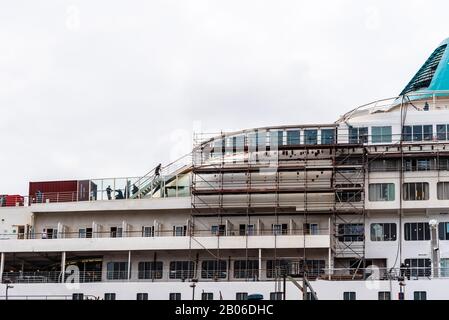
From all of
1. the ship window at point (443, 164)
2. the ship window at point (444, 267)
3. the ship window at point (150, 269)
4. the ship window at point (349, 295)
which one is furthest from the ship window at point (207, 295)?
the ship window at point (443, 164)

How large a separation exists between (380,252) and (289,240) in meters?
5.86

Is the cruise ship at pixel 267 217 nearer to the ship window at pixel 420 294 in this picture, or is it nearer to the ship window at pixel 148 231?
the ship window at pixel 148 231

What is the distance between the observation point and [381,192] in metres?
49.7

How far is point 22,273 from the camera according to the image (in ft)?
168

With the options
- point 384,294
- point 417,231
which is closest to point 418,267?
point 417,231

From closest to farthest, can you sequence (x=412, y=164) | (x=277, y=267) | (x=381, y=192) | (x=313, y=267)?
1. (x=277, y=267)
2. (x=313, y=267)
3. (x=412, y=164)
4. (x=381, y=192)

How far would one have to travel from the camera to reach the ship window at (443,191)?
4916cm

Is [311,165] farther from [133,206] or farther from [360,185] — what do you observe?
[133,206]

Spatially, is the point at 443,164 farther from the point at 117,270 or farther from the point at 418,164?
the point at 117,270

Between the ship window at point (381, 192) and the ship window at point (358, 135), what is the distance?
9.82 ft

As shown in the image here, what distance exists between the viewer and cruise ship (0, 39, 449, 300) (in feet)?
160

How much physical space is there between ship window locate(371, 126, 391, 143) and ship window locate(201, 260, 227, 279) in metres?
12.4

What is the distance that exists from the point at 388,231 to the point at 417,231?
1767 millimetres

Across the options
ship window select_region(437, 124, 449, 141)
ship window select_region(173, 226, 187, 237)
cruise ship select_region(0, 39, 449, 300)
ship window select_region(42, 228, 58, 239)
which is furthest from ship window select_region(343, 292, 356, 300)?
ship window select_region(42, 228, 58, 239)
